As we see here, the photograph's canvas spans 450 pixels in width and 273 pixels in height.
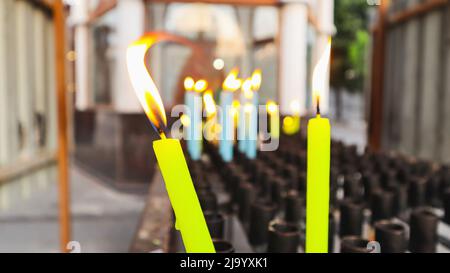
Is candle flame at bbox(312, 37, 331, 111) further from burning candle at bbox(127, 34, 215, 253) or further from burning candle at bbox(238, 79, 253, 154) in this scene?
burning candle at bbox(238, 79, 253, 154)

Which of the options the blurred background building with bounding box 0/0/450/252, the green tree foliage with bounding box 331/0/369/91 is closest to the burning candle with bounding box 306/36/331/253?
the blurred background building with bounding box 0/0/450/252

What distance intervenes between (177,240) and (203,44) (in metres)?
4.95

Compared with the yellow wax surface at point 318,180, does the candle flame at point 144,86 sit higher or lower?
higher

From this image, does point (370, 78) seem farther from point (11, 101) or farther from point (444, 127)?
point (11, 101)

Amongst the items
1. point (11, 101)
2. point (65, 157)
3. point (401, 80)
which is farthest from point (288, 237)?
point (11, 101)

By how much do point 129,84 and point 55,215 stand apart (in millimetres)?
2028

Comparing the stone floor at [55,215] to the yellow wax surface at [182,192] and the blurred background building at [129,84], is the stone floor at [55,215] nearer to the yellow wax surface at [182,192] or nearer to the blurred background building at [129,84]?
the blurred background building at [129,84]

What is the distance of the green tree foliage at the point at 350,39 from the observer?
677 inches

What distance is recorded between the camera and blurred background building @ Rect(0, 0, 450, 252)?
3.49 m

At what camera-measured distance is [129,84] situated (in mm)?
5312

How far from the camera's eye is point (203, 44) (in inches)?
223

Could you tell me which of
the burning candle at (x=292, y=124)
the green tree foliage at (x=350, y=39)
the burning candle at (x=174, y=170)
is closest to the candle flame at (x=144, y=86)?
the burning candle at (x=174, y=170)

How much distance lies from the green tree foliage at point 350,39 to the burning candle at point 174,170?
1744 cm
